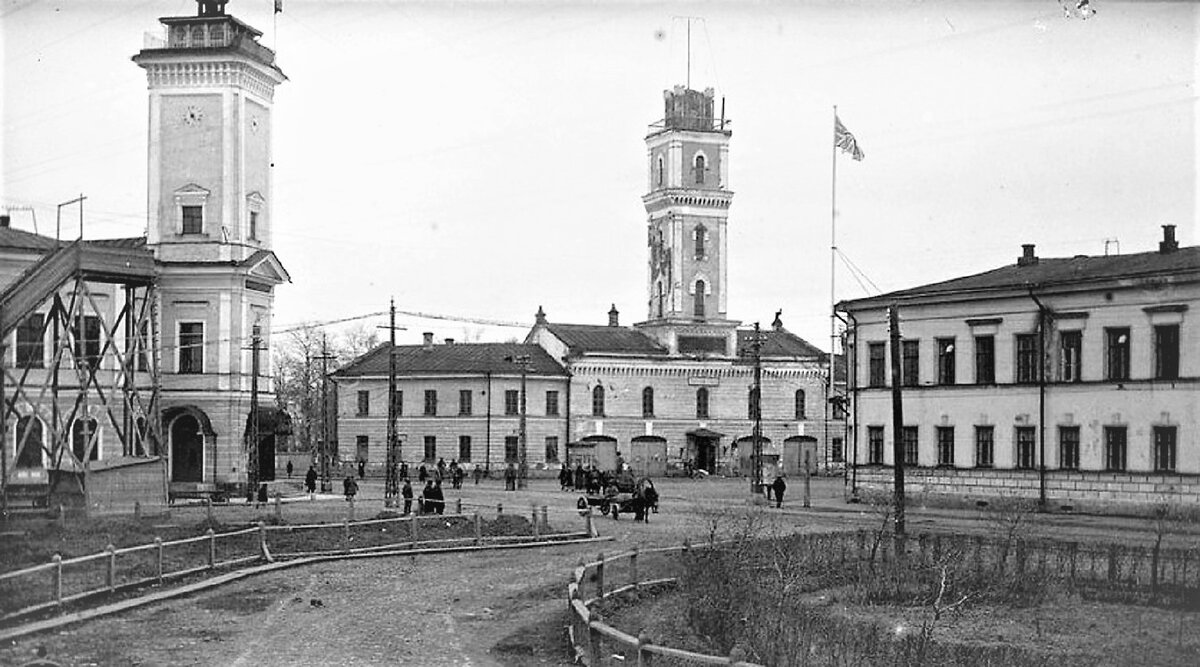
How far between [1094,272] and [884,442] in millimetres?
9702

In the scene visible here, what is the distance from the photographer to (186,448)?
169 feet

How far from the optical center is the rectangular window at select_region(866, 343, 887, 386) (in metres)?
47.4

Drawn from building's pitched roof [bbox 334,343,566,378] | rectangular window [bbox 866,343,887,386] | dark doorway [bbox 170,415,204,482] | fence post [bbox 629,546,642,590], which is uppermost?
building's pitched roof [bbox 334,343,566,378]

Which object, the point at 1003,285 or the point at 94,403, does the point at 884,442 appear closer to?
the point at 1003,285

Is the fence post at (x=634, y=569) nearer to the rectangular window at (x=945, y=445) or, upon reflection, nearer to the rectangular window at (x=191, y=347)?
the rectangular window at (x=945, y=445)

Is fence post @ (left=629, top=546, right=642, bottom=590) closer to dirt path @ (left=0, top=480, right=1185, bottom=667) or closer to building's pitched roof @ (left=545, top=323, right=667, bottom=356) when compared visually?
dirt path @ (left=0, top=480, right=1185, bottom=667)

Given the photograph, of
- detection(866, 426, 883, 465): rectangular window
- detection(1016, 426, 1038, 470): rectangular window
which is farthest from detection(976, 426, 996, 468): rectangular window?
detection(866, 426, 883, 465): rectangular window

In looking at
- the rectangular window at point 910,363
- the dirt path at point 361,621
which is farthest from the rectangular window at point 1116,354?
the dirt path at point 361,621

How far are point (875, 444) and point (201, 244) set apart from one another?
23.6m

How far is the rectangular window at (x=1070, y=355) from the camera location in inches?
1602

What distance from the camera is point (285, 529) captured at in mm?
28719

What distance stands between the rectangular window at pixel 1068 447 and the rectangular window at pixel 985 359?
9.43ft

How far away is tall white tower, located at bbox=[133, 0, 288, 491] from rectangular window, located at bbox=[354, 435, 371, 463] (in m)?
27.5

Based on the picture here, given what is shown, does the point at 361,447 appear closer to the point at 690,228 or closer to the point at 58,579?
the point at 690,228
